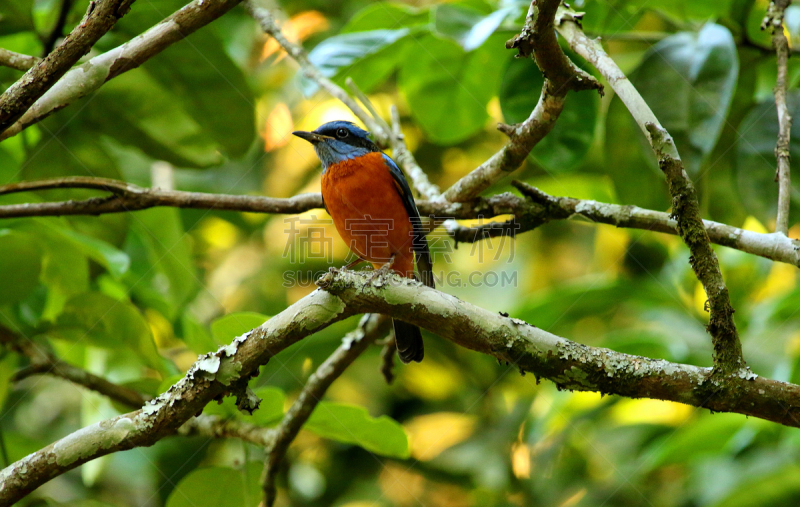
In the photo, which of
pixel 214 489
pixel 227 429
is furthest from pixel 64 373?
pixel 214 489

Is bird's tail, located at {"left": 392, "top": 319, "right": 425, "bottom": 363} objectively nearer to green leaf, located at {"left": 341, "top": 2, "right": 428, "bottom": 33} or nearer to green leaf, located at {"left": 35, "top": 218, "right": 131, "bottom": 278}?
green leaf, located at {"left": 35, "top": 218, "right": 131, "bottom": 278}


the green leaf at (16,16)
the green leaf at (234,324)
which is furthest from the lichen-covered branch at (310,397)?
the green leaf at (16,16)

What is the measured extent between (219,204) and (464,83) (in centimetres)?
193

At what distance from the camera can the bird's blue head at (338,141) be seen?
13.8ft

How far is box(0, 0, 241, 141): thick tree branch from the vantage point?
230cm

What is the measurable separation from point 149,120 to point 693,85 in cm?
306

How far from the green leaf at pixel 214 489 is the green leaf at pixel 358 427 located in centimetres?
42

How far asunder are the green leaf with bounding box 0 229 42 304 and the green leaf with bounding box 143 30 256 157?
1181 millimetres

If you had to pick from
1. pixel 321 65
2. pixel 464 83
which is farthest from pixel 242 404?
pixel 464 83

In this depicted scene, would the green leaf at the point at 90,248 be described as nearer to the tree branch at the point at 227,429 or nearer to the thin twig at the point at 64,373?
the thin twig at the point at 64,373

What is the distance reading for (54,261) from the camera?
3.21 metres

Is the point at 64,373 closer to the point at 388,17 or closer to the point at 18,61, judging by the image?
the point at 18,61

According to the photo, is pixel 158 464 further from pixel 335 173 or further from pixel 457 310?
pixel 457 310

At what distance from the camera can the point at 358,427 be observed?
303 cm
